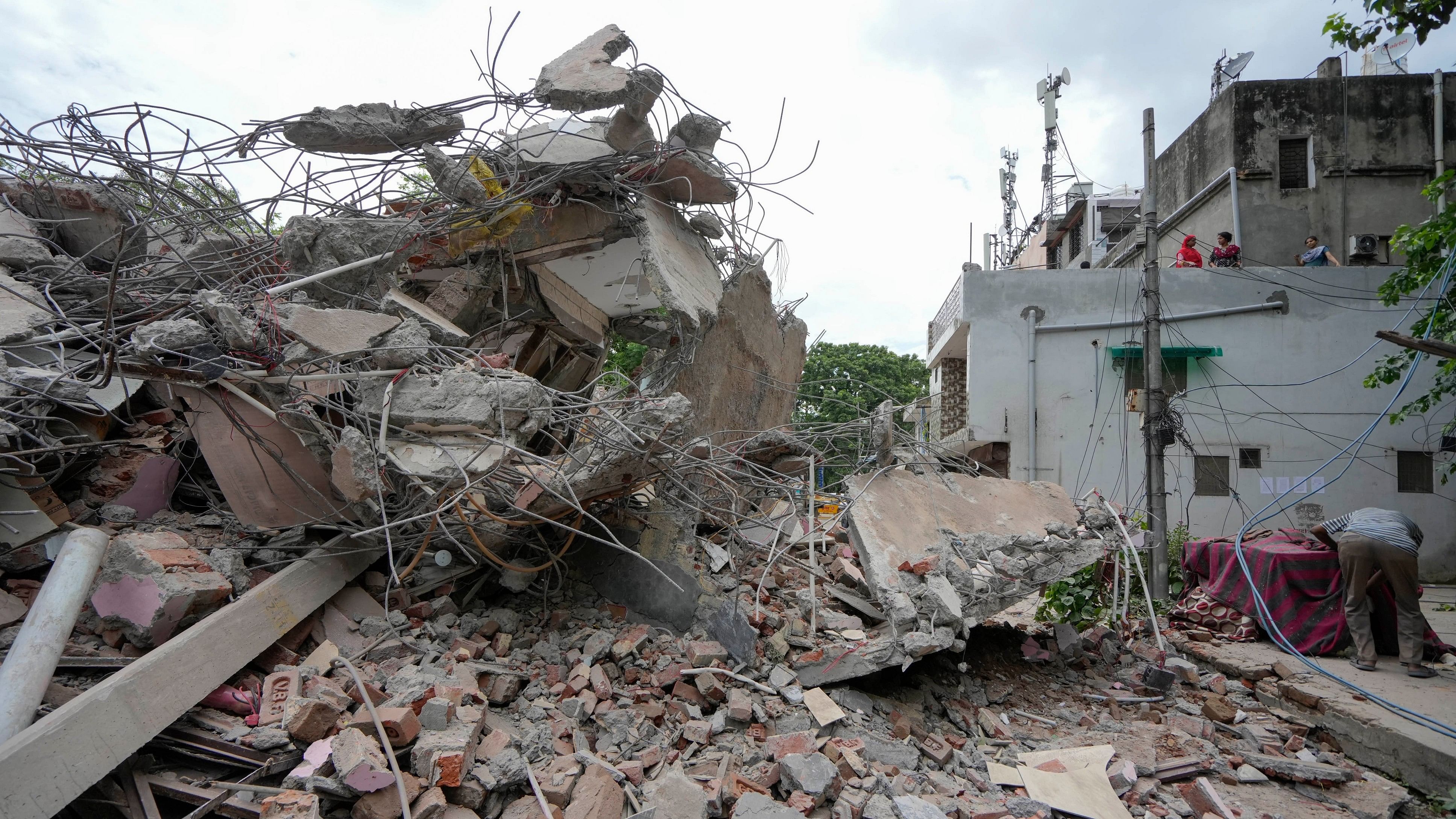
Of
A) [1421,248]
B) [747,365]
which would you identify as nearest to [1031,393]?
[1421,248]

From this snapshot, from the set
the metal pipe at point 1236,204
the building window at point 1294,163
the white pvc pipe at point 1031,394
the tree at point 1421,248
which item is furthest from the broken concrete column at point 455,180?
the building window at point 1294,163

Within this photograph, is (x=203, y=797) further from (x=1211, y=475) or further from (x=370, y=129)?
(x=1211, y=475)

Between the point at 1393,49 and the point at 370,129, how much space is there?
720 inches

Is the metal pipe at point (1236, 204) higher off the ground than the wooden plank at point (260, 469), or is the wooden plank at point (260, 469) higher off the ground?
the metal pipe at point (1236, 204)

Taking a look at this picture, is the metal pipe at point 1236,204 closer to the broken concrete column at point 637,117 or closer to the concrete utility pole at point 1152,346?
the concrete utility pole at point 1152,346

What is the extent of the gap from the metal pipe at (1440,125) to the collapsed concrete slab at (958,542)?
15.8 metres

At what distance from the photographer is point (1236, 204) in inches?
589

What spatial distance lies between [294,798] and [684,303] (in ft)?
10.3

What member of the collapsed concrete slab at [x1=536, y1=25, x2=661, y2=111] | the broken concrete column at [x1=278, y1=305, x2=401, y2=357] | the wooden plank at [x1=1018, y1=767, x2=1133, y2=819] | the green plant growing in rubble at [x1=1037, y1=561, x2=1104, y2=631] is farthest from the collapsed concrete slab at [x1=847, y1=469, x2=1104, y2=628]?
the broken concrete column at [x1=278, y1=305, x2=401, y2=357]

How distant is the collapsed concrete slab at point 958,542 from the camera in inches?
169

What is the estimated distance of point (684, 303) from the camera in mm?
4559

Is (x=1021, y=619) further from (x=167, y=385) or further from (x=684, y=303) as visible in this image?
(x=167, y=385)

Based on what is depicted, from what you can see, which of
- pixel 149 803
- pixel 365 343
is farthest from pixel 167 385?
pixel 149 803

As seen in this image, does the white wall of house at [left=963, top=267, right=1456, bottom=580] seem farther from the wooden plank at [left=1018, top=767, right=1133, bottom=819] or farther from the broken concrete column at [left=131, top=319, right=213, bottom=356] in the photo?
the broken concrete column at [left=131, top=319, right=213, bottom=356]
